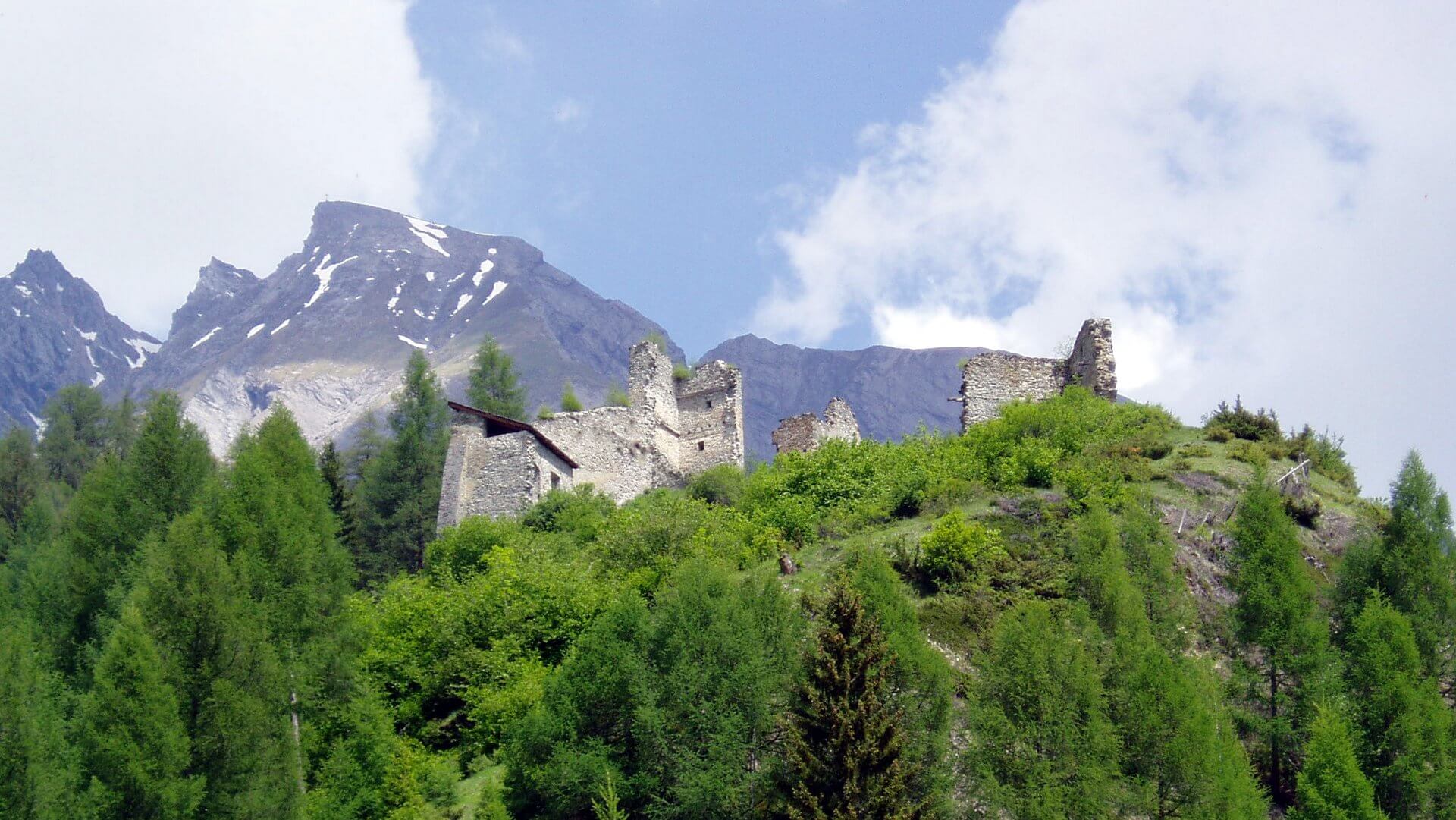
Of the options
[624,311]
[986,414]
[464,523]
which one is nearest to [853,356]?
[624,311]

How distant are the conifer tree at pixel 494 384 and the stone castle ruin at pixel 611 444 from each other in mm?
9082

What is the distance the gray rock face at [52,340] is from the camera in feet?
537

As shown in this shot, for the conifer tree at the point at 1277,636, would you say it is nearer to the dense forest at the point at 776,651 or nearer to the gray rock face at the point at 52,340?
the dense forest at the point at 776,651

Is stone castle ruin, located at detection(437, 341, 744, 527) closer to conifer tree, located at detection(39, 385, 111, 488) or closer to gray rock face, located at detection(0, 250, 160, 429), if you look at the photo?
conifer tree, located at detection(39, 385, 111, 488)

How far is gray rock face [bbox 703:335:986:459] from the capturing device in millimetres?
105250

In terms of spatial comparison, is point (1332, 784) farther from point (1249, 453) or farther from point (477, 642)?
point (477, 642)

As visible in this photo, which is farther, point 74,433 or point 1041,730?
point 74,433

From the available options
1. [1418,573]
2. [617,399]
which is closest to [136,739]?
[1418,573]

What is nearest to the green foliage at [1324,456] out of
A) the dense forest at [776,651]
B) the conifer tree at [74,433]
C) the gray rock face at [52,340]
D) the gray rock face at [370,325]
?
the dense forest at [776,651]

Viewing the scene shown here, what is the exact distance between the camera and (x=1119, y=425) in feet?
125

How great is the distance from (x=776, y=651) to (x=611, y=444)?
2248cm

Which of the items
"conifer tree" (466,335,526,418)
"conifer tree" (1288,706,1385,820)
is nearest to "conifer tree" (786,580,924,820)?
"conifer tree" (1288,706,1385,820)

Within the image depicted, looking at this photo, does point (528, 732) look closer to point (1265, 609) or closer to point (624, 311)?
point (1265, 609)

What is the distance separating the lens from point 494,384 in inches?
2276
